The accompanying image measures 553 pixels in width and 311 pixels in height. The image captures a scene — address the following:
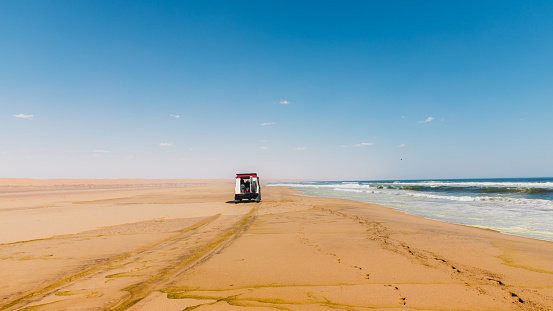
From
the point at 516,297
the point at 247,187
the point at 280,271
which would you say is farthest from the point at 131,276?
the point at 247,187

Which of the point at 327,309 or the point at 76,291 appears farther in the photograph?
the point at 76,291

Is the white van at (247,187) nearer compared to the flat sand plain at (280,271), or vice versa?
the flat sand plain at (280,271)

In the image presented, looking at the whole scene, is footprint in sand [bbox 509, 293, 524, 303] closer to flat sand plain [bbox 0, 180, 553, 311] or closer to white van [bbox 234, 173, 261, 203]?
flat sand plain [bbox 0, 180, 553, 311]

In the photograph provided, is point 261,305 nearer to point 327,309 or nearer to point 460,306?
point 327,309

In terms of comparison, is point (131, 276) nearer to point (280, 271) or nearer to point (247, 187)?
point (280, 271)

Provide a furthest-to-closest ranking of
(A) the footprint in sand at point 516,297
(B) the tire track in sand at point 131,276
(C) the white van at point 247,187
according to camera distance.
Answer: (C) the white van at point 247,187, (B) the tire track in sand at point 131,276, (A) the footprint in sand at point 516,297

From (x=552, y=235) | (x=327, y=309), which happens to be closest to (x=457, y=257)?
(x=327, y=309)

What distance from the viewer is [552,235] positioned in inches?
381

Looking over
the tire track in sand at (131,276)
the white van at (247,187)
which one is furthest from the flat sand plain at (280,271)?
the white van at (247,187)

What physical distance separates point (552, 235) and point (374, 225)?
6218mm

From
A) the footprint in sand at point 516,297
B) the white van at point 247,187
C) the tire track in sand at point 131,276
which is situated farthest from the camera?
the white van at point 247,187

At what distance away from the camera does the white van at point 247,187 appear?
25047 mm

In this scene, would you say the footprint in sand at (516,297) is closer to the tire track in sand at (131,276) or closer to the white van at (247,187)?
the tire track in sand at (131,276)

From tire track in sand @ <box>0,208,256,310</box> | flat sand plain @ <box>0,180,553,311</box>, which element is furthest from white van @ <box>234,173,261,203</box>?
tire track in sand @ <box>0,208,256,310</box>
